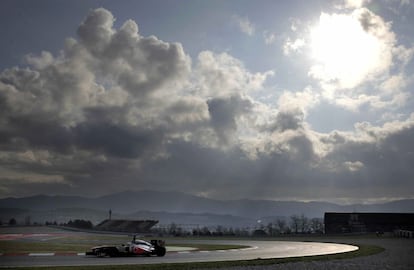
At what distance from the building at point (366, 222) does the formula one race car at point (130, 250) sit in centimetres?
6552

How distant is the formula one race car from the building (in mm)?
65516

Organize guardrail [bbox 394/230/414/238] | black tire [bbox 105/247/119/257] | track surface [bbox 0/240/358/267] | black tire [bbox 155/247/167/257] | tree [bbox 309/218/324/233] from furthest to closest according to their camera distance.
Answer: tree [bbox 309/218/324/233] < guardrail [bbox 394/230/414/238] < black tire [bbox 155/247/167/257] < black tire [bbox 105/247/119/257] < track surface [bbox 0/240/358/267]

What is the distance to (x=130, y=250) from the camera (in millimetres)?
35281

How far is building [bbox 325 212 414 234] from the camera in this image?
9294cm

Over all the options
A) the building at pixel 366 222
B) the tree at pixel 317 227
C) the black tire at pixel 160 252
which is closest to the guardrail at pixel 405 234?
the building at pixel 366 222

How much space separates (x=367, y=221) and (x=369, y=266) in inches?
2865

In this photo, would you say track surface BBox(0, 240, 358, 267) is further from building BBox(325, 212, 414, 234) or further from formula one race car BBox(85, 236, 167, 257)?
building BBox(325, 212, 414, 234)

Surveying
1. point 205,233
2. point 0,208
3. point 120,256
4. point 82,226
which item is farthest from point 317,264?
point 82,226

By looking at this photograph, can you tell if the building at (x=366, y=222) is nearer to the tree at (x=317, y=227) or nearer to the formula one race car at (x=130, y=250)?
the tree at (x=317, y=227)

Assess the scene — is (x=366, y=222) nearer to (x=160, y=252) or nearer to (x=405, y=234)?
(x=405, y=234)

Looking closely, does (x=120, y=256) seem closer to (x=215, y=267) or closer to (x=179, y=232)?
(x=215, y=267)

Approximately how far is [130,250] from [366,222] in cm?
7111

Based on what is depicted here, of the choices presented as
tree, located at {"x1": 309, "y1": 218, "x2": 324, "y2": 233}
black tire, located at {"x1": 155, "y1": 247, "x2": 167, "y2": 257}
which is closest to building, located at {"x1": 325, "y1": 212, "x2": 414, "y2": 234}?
tree, located at {"x1": 309, "y1": 218, "x2": 324, "y2": 233}

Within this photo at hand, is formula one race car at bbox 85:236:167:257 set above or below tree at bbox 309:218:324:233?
above
